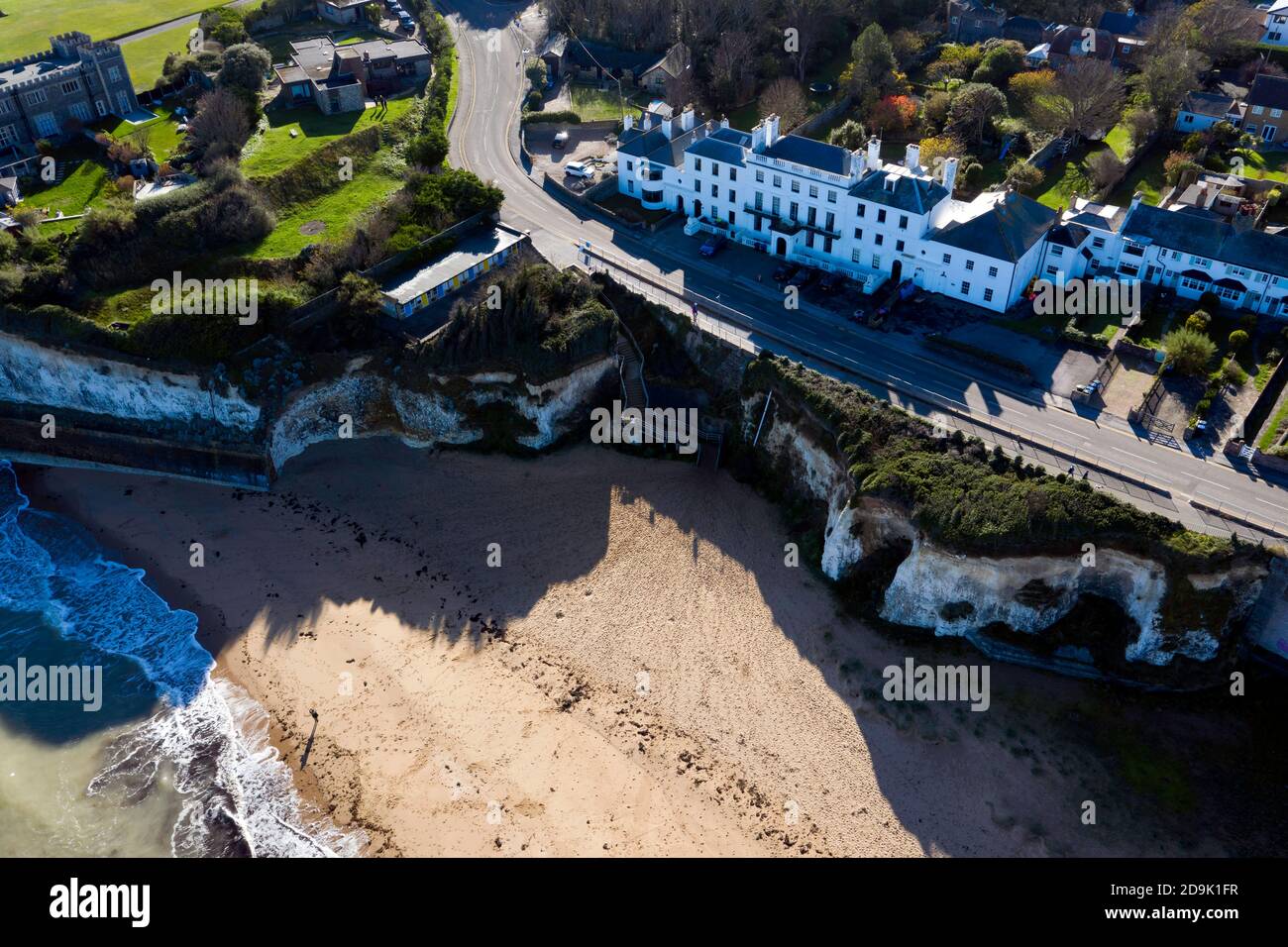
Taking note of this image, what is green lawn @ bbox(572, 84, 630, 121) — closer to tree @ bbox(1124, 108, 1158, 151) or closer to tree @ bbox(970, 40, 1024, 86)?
tree @ bbox(970, 40, 1024, 86)

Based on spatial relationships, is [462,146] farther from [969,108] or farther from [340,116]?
[969,108]

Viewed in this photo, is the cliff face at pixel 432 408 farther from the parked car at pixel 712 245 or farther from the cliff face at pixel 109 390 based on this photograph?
the parked car at pixel 712 245

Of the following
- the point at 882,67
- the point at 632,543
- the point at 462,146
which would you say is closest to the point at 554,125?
the point at 462,146

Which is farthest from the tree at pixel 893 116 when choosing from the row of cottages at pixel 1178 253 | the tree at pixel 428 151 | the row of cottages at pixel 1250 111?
the tree at pixel 428 151

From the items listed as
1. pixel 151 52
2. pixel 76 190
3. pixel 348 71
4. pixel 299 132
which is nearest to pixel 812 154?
pixel 299 132

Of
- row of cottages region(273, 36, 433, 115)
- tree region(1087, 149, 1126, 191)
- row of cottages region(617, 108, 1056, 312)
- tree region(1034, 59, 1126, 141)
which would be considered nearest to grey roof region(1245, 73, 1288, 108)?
tree region(1034, 59, 1126, 141)

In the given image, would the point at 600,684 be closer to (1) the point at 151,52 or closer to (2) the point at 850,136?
(2) the point at 850,136

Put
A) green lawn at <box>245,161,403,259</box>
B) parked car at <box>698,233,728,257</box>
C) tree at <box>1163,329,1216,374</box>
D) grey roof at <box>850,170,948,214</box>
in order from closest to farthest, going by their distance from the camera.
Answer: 1. tree at <box>1163,329,1216,374</box>
2. grey roof at <box>850,170,948,214</box>
3. green lawn at <box>245,161,403,259</box>
4. parked car at <box>698,233,728,257</box>
